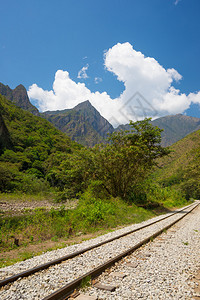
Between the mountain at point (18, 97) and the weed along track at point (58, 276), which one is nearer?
the weed along track at point (58, 276)

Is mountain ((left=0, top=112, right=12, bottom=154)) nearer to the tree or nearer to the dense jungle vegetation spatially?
the dense jungle vegetation

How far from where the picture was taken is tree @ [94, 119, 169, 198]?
58.1 feet

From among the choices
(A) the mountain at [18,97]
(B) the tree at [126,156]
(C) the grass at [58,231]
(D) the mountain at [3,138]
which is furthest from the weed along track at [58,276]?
(A) the mountain at [18,97]

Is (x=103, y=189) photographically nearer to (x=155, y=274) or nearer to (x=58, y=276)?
(x=155, y=274)

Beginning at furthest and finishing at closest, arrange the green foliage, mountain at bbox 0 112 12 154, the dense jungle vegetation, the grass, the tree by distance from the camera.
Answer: mountain at bbox 0 112 12 154 → the green foliage → the tree → the dense jungle vegetation → the grass

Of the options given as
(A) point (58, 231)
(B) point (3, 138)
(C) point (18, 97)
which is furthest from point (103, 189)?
(C) point (18, 97)

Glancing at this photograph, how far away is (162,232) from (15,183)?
1055 inches

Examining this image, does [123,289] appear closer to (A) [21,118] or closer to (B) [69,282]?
(B) [69,282]

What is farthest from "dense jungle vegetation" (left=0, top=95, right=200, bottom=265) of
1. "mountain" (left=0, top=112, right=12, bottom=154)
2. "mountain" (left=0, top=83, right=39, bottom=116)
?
"mountain" (left=0, top=83, right=39, bottom=116)

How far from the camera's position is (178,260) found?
5262 mm

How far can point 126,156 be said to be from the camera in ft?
58.1

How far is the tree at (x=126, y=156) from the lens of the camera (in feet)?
58.1

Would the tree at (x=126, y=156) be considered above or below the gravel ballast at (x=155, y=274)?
above

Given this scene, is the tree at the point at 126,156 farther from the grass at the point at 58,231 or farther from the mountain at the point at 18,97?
the mountain at the point at 18,97
